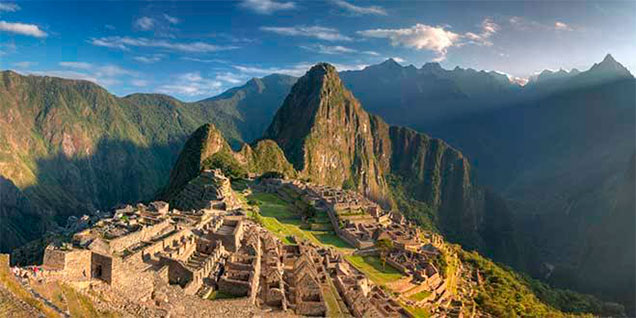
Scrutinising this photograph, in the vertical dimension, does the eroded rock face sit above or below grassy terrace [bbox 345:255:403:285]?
above

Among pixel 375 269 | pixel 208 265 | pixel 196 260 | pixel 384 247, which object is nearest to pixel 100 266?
pixel 208 265

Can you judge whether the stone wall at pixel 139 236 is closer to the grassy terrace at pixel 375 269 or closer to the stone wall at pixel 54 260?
the stone wall at pixel 54 260

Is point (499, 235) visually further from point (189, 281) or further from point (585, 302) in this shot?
point (189, 281)

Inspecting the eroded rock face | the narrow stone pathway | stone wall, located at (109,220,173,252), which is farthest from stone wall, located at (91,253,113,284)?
the eroded rock face

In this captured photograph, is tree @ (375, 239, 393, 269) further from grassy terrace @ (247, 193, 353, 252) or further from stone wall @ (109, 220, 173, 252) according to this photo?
stone wall @ (109, 220, 173, 252)

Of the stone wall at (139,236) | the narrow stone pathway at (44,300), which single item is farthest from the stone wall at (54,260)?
the stone wall at (139,236)

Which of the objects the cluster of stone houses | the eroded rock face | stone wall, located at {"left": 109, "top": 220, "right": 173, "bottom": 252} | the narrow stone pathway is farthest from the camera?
the eroded rock face

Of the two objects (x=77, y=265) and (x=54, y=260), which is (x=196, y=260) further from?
(x=54, y=260)
